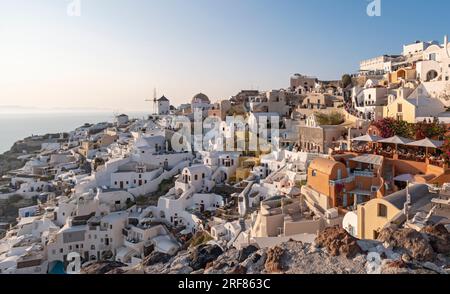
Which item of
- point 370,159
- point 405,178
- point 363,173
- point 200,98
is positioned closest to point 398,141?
point 370,159

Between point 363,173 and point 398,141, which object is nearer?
point 363,173

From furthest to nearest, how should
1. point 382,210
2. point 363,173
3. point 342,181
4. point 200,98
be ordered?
point 200,98 → point 363,173 → point 342,181 → point 382,210

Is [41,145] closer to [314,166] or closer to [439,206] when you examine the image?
[314,166]

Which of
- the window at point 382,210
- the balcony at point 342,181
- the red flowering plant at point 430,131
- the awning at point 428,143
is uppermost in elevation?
the red flowering plant at point 430,131

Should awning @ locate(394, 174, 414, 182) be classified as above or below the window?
above

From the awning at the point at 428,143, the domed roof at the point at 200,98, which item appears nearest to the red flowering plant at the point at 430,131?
the awning at the point at 428,143

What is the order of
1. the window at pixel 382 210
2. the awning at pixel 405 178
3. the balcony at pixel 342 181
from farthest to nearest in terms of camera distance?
the balcony at pixel 342 181
the awning at pixel 405 178
the window at pixel 382 210

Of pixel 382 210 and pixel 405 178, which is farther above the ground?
pixel 405 178

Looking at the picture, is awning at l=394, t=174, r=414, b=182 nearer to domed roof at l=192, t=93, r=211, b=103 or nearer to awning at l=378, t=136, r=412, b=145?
awning at l=378, t=136, r=412, b=145

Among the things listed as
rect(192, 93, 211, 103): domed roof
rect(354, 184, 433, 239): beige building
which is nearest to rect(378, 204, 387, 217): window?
rect(354, 184, 433, 239): beige building

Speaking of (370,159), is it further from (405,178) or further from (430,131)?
(430,131)

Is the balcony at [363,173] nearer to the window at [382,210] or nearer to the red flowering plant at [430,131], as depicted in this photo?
the red flowering plant at [430,131]

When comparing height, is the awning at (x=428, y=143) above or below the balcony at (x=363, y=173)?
above

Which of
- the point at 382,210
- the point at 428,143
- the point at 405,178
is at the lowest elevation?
the point at 382,210
